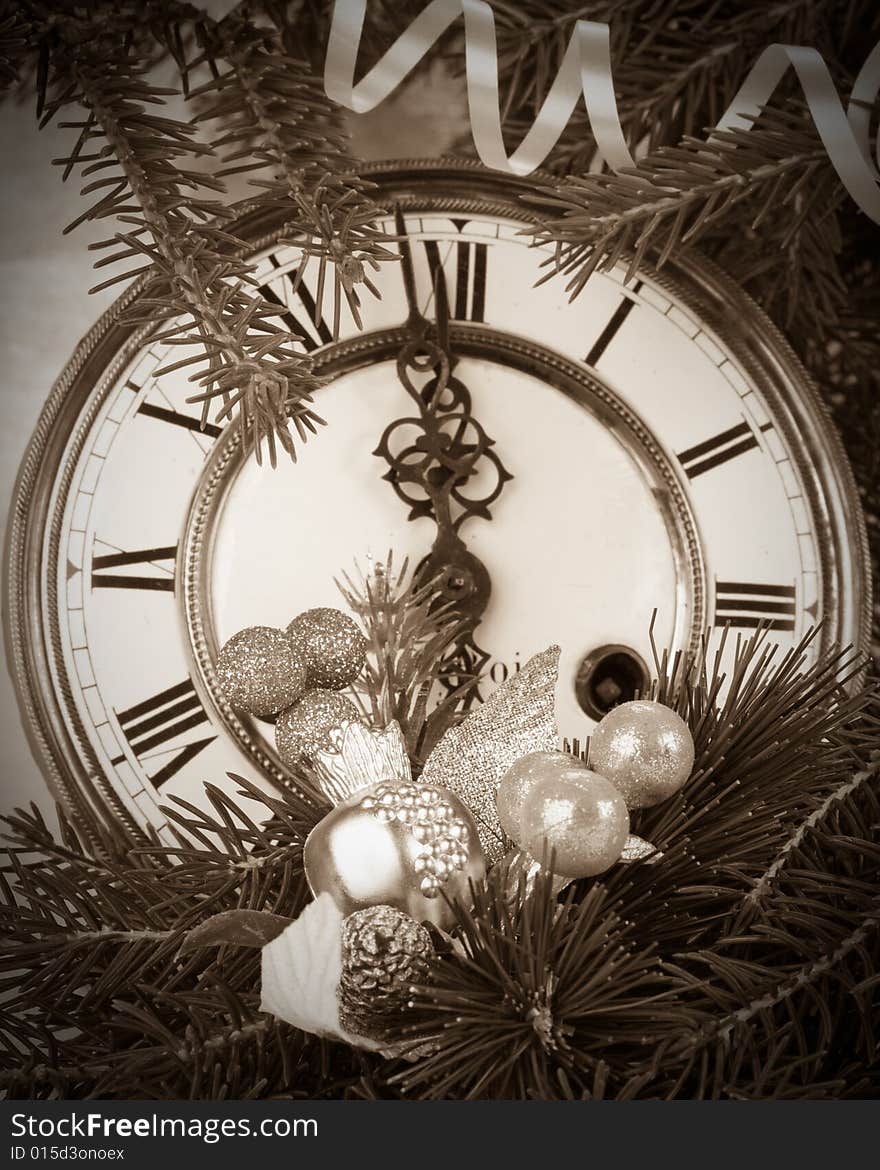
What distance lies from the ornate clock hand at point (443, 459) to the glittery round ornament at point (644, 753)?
0.28m

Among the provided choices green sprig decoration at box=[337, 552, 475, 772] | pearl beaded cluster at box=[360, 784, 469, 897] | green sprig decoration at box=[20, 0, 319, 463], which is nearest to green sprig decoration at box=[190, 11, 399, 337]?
green sprig decoration at box=[20, 0, 319, 463]

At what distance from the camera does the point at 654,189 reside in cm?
54

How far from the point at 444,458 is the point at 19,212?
328mm

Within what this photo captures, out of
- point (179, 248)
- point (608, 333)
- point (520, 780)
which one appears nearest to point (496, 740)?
point (520, 780)

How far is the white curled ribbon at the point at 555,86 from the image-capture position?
1.70 ft

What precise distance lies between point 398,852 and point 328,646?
13cm

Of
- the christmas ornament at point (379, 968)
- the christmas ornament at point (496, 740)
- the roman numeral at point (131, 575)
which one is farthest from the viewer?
the roman numeral at point (131, 575)

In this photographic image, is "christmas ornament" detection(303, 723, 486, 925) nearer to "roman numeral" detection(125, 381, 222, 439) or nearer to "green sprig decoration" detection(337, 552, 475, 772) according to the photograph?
"green sprig decoration" detection(337, 552, 475, 772)

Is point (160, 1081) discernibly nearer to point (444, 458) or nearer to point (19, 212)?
point (444, 458)

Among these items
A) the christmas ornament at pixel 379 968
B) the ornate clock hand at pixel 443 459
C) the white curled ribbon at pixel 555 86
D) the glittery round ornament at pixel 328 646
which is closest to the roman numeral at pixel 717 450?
the ornate clock hand at pixel 443 459

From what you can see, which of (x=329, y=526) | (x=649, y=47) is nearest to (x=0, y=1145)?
(x=329, y=526)

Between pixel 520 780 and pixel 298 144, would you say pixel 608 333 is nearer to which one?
pixel 298 144

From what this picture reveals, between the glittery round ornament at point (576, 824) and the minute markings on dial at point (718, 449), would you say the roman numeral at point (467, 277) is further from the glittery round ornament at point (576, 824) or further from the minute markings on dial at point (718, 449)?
the glittery round ornament at point (576, 824)

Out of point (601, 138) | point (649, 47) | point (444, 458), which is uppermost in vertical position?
point (649, 47)
